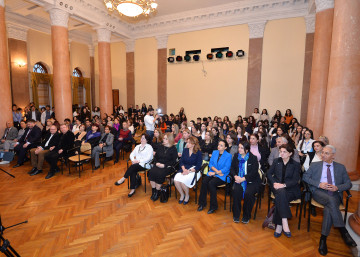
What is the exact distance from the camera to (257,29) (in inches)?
428

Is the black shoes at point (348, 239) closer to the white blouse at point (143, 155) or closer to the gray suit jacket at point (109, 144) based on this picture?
the white blouse at point (143, 155)

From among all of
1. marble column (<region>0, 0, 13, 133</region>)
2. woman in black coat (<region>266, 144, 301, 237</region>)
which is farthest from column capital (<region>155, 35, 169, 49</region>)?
woman in black coat (<region>266, 144, 301, 237</region>)

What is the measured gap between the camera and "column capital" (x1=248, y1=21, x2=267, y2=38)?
10758 millimetres

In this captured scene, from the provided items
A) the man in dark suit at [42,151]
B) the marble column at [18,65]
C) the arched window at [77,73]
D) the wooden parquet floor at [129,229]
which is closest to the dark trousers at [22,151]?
the man in dark suit at [42,151]

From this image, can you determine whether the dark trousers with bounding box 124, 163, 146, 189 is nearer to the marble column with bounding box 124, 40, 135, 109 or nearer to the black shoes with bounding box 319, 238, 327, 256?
the black shoes with bounding box 319, 238, 327, 256

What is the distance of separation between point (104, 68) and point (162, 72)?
11.8ft

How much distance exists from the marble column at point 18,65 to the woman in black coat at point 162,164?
10769 millimetres

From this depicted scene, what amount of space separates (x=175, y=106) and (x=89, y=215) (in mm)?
10171

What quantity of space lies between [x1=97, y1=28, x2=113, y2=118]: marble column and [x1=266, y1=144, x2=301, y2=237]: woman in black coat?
10.2 metres

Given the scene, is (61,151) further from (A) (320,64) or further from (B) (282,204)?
(A) (320,64)

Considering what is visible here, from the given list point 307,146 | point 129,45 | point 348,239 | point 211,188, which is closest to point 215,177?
point 211,188

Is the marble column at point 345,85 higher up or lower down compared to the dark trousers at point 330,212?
higher up

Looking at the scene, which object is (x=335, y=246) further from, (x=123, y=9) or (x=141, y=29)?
(x=141, y=29)

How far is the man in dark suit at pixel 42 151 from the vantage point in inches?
232
